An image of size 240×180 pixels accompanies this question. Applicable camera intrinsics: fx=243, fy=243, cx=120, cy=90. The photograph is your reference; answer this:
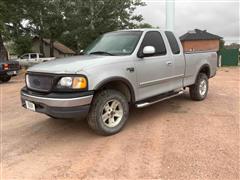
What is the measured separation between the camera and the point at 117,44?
16.3 feet

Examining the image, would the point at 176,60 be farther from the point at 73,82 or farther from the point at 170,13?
the point at 170,13

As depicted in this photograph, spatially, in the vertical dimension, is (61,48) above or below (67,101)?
above

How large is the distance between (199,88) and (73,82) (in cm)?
401

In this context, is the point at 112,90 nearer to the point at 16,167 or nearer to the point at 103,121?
the point at 103,121

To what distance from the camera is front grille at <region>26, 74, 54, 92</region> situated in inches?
152

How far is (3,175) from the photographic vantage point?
319 cm

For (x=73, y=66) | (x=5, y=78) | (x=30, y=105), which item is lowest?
(x=5, y=78)

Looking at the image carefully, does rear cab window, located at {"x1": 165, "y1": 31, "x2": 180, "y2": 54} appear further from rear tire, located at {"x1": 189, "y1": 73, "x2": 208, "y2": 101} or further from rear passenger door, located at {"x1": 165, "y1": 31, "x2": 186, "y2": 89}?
rear tire, located at {"x1": 189, "y1": 73, "x2": 208, "y2": 101}

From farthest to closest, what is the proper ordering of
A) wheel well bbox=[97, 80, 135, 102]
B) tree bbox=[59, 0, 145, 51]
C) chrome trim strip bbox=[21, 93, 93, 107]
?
tree bbox=[59, 0, 145, 51], wheel well bbox=[97, 80, 135, 102], chrome trim strip bbox=[21, 93, 93, 107]

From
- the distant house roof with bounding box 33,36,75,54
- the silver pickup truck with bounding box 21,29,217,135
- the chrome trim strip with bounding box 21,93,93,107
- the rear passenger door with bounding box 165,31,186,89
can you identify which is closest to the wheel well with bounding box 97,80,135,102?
the silver pickup truck with bounding box 21,29,217,135

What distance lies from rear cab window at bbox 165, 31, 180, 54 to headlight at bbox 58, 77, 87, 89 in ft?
8.52

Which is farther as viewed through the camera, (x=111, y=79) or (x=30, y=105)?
(x=30, y=105)

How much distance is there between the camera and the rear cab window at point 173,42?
5.52 meters

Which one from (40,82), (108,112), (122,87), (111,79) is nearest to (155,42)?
(122,87)
